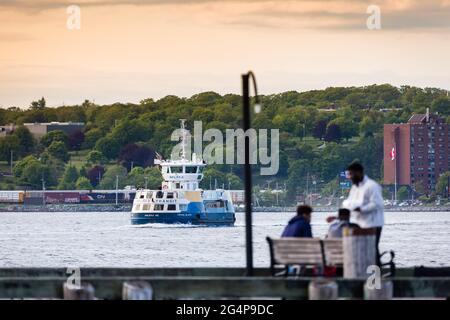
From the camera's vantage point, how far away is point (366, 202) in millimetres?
24531

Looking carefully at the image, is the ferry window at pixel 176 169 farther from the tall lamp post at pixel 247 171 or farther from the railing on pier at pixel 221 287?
the railing on pier at pixel 221 287

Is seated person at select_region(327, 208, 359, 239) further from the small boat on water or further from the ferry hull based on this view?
the ferry hull

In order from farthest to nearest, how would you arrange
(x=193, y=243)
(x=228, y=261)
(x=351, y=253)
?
1. (x=193, y=243)
2. (x=228, y=261)
3. (x=351, y=253)

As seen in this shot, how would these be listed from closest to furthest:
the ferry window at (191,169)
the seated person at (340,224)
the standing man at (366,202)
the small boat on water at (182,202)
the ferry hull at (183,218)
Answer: the standing man at (366,202), the seated person at (340,224), the small boat on water at (182,202), the ferry hull at (183,218), the ferry window at (191,169)

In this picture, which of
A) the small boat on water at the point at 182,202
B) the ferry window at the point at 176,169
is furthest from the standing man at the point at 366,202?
the ferry window at the point at 176,169

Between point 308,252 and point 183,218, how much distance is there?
113 meters

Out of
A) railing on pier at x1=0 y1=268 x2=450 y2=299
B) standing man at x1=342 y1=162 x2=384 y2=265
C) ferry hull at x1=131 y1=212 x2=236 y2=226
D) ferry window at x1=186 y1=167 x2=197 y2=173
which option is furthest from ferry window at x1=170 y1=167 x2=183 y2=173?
railing on pier at x1=0 y1=268 x2=450 y2=299

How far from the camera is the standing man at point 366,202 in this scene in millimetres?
24484

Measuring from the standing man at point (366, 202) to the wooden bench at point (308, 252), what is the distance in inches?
32.2
